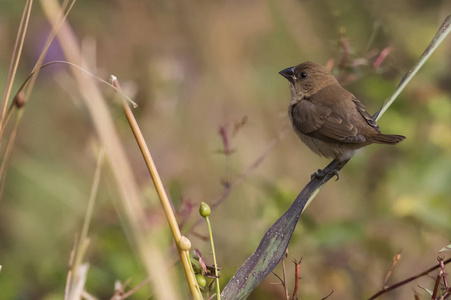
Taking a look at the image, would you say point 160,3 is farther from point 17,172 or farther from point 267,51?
point 17,172

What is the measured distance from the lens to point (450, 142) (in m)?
3.45

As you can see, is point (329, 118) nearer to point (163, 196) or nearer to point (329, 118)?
point (329, 118)

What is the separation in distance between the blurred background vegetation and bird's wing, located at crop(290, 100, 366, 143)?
0.70 ft

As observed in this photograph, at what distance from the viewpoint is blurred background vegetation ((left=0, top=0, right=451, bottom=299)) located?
3.01m

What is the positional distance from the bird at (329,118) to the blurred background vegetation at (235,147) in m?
0.17

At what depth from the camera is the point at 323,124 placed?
2975 mm

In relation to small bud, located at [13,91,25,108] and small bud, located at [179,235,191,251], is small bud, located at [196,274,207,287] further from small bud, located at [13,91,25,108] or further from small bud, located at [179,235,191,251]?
small bud, located at [13,91,25,108]

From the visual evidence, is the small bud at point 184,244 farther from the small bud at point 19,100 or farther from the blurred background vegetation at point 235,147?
the blurred background vegetation at point 235,147

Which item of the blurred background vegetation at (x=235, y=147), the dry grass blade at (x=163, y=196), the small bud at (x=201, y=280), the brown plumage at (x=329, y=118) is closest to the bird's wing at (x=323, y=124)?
the brown plumage at (x=329, y=118)

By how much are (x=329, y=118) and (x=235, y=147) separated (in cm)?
126

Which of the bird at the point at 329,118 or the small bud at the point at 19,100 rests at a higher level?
the bird at the point at 329,118

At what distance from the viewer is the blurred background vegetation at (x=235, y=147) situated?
301 centimetres

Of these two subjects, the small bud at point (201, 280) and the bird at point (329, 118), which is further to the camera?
the bird at point (329, 118)

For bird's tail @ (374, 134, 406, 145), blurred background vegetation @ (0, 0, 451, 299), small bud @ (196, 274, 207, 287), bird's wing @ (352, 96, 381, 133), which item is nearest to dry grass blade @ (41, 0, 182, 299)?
small bud @ (196, 274, 207, 287)
